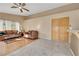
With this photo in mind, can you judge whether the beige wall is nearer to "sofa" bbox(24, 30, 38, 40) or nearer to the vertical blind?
"sofa" bbox(24, 30, 38, 40)

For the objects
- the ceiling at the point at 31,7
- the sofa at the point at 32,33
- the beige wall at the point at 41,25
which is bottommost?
the sofa at the point at 32,33

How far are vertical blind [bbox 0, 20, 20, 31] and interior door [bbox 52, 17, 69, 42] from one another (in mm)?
911

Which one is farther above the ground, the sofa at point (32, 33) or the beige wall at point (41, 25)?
the beige wall at point (41, 25)

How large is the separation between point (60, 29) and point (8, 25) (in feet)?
4.05

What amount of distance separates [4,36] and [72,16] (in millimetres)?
1589

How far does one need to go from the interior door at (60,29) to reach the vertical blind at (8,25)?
35.9 inches

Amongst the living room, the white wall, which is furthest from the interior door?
the white wall

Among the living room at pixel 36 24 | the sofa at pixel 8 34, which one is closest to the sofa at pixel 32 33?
the living room at pixel 36 24

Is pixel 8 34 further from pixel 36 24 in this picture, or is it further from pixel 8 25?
pixel 36 24

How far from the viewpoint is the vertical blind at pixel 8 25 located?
6.26 feet

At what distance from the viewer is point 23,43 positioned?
212 centimetres

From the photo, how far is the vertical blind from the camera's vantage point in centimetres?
191

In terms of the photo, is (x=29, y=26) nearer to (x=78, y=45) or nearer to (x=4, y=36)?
(x=4, y=36)

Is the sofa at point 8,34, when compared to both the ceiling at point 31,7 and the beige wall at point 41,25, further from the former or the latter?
the ceiling at point 31,7
